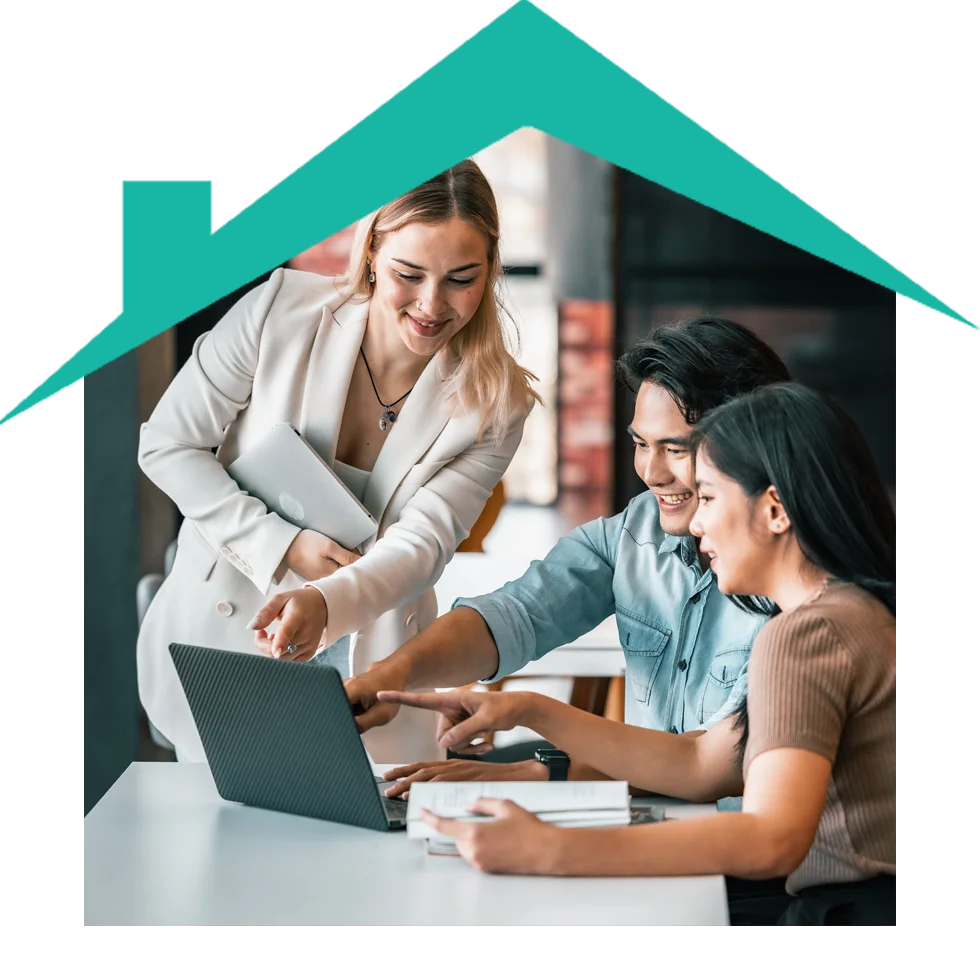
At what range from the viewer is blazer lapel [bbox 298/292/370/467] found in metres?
2.14

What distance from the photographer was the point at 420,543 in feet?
7.04

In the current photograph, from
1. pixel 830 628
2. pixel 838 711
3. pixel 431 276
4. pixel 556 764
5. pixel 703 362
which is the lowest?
pixel 556 764

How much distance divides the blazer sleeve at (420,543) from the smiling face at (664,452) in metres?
0.20

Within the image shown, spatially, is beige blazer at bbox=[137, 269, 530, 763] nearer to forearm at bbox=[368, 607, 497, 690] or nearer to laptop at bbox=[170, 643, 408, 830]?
forearm at bbox=[368, 607, 497, 690]

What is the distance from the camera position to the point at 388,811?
5.95 feet

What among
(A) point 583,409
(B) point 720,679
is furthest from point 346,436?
(A) point 583,409

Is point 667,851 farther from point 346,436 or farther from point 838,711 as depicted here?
point 346,436

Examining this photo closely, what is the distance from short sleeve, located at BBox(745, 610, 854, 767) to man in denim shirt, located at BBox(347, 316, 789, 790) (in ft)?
1.20

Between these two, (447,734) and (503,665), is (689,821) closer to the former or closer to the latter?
(447,734)

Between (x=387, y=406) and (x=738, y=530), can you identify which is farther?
(x=387, y=406)

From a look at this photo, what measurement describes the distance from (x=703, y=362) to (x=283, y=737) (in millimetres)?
822

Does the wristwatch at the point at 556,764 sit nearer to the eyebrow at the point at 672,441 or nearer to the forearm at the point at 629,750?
the forearm at the point at 629,750

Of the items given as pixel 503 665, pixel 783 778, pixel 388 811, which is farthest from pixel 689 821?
pixel 503 665

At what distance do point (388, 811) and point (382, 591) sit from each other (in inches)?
16.2
